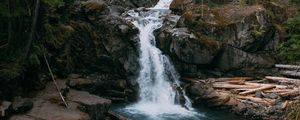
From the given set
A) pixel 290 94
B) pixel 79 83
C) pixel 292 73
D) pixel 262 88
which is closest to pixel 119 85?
pixel 79 83

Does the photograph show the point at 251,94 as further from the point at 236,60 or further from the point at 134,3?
the point at 134,3

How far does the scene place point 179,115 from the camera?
2128 centimetres

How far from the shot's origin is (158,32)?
1031 inches

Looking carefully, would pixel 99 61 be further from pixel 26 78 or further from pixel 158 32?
pixel 26 78

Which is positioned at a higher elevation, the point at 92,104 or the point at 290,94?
the point at 92,104

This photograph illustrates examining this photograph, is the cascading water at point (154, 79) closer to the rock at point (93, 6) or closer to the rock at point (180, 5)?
the rock at point (180, 5)

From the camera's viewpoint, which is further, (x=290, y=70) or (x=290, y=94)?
(x=290, y=70)

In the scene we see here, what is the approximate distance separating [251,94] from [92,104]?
912 centimetres

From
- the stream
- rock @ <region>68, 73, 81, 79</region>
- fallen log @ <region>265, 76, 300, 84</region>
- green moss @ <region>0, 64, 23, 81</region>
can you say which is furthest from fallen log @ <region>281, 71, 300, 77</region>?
green moss @ <region>0, 64, 23, 81</region>

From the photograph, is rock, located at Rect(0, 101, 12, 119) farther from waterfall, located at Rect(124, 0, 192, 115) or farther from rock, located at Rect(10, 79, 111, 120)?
waterfall, located at Rect(124, 0, 192, 115)

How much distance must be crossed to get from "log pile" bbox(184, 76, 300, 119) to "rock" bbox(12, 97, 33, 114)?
9.99m

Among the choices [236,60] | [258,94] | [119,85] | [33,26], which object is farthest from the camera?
[236,60]

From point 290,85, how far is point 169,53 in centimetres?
662

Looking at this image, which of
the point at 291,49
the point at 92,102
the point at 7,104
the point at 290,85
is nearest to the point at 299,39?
the point at 291,49
